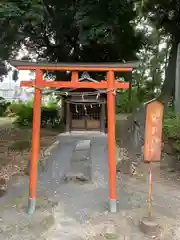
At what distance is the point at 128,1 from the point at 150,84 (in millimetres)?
18485

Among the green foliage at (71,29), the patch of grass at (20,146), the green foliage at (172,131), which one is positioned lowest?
the patch of grass at (20,146)

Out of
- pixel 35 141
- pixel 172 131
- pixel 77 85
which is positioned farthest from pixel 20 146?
pixel 77 85

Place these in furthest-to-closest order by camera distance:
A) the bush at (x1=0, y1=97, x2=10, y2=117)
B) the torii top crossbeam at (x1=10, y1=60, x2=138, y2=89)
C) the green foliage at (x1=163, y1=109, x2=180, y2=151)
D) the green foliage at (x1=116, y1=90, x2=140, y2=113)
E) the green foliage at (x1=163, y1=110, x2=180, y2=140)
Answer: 1. the bush at (x1=0, y1=97, x2=10, y2=117)
2. the green foliage at (x1=116, y1=90, x2=140, y2=113)
3. the green foliage at (x1=163, y1=110, x2=180, y2=140)
4. the green foliage at (x1=163, y1=109, x2=180, y2=151)
5. the torii top crossbeam at (x1=10, y1=60, x2=138, y2=89)

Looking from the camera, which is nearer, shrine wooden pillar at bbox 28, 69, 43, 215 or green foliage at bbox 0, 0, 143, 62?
shrine wooden pillar at bbox 28, 69, 43, 215

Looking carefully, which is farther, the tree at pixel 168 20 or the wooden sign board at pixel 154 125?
the tree at pixel 168 20

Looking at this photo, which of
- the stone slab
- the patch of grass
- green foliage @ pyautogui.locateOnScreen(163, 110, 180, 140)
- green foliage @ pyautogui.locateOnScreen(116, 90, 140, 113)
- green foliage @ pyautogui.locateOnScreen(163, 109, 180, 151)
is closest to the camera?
green foliage @ pyautogui.locateOnScreen(163, 109, 180, 151)

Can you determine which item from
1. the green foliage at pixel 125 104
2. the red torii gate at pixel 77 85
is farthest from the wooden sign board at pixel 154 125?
the green foliage at pixel 125 104

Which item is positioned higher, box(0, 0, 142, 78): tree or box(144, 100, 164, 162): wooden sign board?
box(0, 0, 142, 78): tree

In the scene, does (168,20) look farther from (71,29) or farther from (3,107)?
(3,107)

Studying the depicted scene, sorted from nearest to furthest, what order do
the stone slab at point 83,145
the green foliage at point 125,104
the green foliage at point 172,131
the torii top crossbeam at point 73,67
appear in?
the torii top crossbeam at point 73,67, the green foliage at point 172,131, the stone slab at point 83,145, the green foliage at point 125,104

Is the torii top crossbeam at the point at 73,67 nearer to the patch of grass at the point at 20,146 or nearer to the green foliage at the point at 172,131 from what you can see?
the green foliage at the point at 172,131

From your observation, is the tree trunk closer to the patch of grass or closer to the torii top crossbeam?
the patch of grass

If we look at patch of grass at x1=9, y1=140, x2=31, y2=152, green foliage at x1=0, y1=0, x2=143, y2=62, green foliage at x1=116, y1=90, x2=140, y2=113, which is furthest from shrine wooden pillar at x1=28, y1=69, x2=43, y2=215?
green foliage at x1=116, y1=90, x2=140, y2=113

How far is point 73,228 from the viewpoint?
5.94 metres
